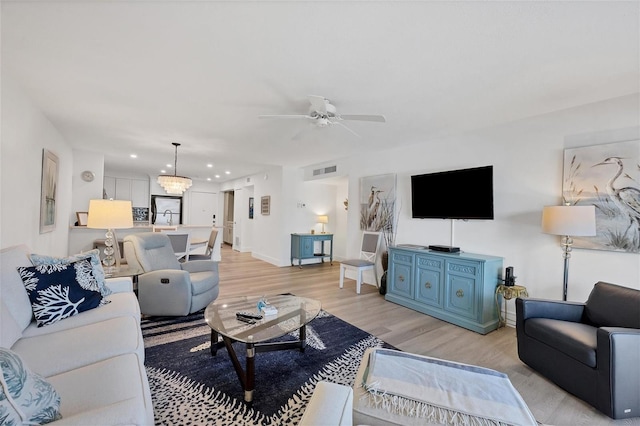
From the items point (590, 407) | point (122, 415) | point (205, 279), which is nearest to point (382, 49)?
point (122, 415)

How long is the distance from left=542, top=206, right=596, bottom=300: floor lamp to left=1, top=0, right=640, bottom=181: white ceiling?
107 cm

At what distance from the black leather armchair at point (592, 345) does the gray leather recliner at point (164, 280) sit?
3312mm

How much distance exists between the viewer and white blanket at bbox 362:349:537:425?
1101 mm

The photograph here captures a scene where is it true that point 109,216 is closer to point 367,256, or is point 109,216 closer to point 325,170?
point 367,256

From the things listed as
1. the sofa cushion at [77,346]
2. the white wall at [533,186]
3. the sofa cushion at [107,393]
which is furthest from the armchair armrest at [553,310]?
the sofa cushion at [77,346]

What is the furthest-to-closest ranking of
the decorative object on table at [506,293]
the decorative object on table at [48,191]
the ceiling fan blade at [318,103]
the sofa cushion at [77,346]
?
1. the decorative object on table at [48,191]
2. the decorative object on table at [506,293]
3. the ceiling fan blade at [318,103]
4. the sofa cushion at [77,346]

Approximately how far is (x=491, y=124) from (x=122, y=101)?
167 inches

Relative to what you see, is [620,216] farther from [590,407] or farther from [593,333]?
[590,407]

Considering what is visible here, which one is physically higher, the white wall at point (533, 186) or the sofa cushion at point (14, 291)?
the white wall at point (533, 186)

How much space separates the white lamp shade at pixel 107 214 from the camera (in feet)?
9.50

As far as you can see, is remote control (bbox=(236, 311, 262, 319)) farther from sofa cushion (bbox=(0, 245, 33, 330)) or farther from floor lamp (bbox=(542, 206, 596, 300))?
floor lamp (bbox=(542, 206, 596, 300))

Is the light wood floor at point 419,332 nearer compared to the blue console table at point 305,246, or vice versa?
the light wood floor at point 419,332

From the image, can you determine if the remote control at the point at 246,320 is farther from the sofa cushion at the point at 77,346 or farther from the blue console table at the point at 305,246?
the blue console table at the point at 305,246

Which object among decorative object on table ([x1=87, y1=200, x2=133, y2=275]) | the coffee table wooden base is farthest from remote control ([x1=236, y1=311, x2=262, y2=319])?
decorative object on table ([x1=87, y1=200, x2=133, y2=275])
